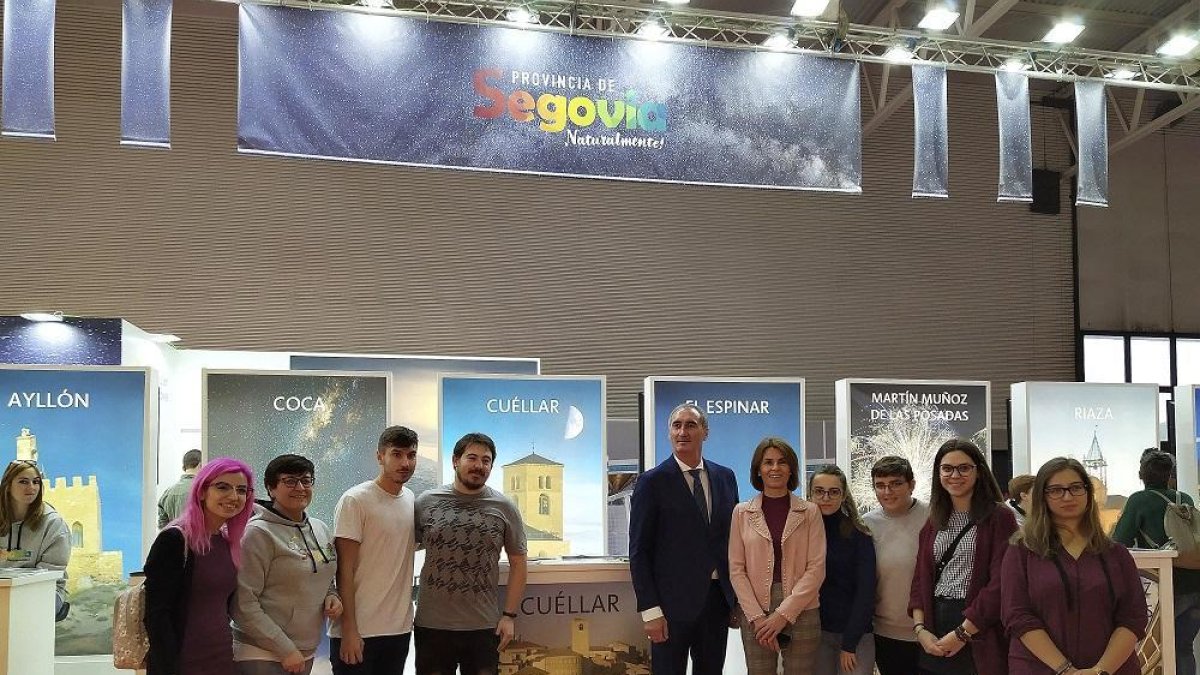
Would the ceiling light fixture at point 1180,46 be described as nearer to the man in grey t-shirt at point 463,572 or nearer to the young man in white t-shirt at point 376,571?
the man in grey t-shirt at point 463,572

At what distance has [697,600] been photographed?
4.36 m

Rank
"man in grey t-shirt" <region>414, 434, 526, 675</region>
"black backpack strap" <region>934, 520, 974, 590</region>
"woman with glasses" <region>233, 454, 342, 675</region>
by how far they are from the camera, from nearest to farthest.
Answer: "woman with glasses" <region>233, 454, 342, 675</region> < "black backpack strap" <region>934, 520, 974, 590</region> < "man in grey t-shirt" <region>414, 434, 526, 675</region>

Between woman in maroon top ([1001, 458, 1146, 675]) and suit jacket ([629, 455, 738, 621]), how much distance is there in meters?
1.19

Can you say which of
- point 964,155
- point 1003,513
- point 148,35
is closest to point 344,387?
point 148,35

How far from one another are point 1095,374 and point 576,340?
612 cm

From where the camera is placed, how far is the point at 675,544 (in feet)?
14.5

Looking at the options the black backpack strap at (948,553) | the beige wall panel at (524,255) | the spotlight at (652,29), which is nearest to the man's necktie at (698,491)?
the black backpack strap at (948,553)

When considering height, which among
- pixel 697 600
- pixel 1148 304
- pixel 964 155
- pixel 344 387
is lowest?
pixel 697 600

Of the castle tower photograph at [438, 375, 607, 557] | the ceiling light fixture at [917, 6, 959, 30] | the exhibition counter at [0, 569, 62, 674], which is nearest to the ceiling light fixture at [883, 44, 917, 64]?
the ceiling light fixture at [917, 6, 959, 30]

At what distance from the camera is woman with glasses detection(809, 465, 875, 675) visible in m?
4.26

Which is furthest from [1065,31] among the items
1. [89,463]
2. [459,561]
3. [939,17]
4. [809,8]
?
[89,463]

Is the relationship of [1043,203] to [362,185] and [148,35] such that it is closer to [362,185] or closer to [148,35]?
[362,185]

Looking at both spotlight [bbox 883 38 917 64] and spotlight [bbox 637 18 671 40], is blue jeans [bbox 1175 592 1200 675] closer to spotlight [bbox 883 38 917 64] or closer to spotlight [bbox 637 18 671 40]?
spotlight [bbox 883 38 917 64]

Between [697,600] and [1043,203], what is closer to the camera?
[697,600]
